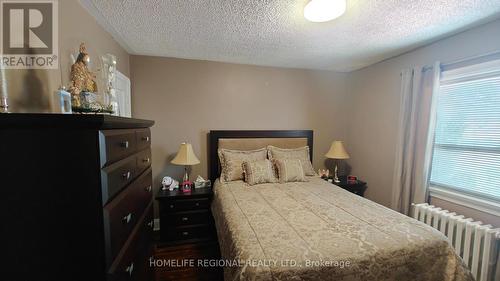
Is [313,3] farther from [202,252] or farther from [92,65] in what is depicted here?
[202,252]

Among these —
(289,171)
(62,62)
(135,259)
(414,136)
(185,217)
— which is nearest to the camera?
(135,259)

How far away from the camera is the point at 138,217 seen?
50.5 inches

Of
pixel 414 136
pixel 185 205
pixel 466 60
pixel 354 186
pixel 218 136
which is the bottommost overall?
pixel 185 205

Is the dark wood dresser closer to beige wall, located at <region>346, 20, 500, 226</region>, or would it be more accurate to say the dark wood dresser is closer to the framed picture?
the framed picture

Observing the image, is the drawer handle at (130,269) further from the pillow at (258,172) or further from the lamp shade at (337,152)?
the lamp shade at (337,152)

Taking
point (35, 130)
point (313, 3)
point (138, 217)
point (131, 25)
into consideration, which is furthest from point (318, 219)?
point (131, 25)

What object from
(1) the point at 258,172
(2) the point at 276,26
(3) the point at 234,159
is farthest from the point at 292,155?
(2) the point at 276,26

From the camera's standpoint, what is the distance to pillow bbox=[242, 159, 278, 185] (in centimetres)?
251

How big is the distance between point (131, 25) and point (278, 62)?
1836 mm

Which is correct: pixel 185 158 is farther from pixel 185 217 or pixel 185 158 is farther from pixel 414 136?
pixel 414 136

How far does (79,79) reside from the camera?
1.10m

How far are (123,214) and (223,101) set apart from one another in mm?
2183

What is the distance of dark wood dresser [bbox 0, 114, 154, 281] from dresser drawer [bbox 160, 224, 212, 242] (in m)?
1.68

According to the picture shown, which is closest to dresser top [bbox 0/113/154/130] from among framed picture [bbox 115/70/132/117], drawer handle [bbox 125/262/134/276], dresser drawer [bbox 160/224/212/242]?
drawer handle [bbox 125/262/134/276]
